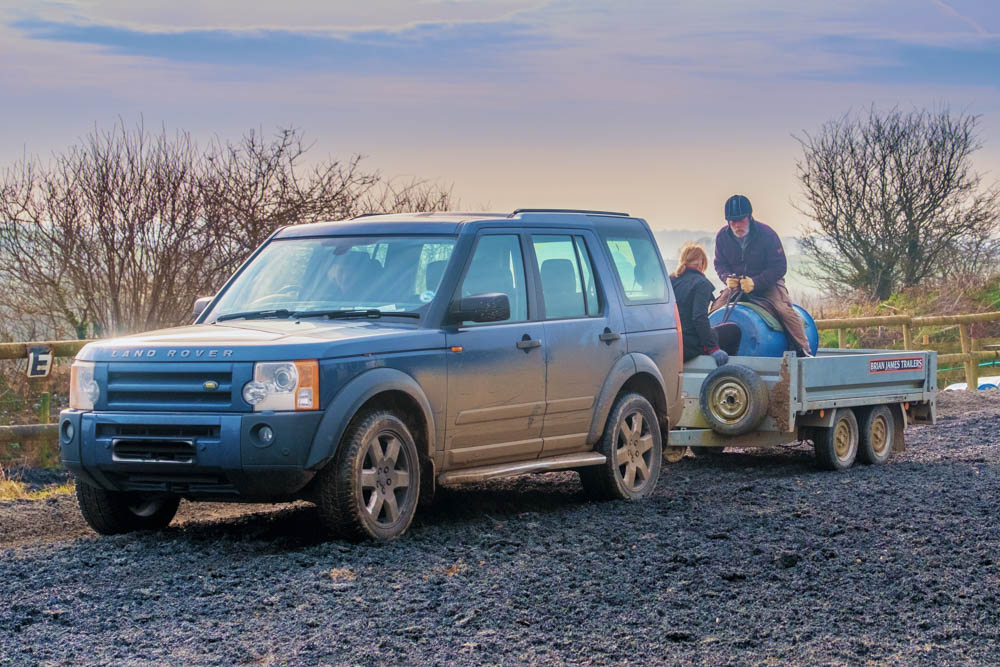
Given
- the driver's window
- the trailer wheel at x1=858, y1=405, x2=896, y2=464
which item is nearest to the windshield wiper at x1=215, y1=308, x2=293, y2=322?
the driver's window

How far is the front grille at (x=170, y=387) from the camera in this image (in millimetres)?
7121

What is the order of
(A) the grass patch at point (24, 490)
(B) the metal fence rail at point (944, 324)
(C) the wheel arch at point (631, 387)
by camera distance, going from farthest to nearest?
1. (B) the metal fence rail at point (944, 324)
2. (A) the grass patch at point (24, 490)
3. (C) the wheel arch at point (631, 387)

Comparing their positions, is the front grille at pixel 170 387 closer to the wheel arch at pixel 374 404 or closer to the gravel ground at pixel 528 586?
the wheel arch at pixel 374 404

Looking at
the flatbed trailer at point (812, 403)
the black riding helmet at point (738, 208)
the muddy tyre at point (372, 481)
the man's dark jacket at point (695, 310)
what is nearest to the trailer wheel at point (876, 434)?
the flatbed trailer at point (812, 403)

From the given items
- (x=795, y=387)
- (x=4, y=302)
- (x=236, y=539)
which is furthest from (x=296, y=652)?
(x=4, y=302)

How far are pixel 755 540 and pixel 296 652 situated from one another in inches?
132

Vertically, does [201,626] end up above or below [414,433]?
below

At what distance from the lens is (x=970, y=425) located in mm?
15797

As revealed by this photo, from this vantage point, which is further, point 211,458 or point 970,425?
point 970,425

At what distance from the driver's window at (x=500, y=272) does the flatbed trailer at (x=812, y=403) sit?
2752 millimetres

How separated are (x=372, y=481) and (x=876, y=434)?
6955 mm

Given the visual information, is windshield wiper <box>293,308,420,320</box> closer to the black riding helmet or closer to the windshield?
the windshield

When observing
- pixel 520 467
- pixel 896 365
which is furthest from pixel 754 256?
pixel 520 467

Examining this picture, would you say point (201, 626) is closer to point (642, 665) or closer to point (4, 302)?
point (642, 665)
